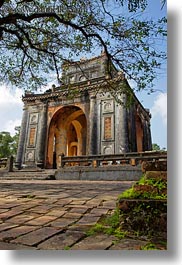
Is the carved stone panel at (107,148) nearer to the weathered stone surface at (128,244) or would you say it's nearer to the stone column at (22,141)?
the stone column at (22,141)

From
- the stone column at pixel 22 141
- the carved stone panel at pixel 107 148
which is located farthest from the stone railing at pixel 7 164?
the carved stone panel at pixel 107 148

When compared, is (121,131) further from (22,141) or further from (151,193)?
(151,193)

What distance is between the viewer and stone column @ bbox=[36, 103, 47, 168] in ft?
37.8

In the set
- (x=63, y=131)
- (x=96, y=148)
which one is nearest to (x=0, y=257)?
(x=96, y=148)

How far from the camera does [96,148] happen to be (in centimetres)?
1030

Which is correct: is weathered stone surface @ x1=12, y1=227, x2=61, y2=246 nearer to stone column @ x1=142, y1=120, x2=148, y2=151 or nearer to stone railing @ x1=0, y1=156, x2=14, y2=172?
stone railing @ x1=0, y1=156, x2=14, y2=172

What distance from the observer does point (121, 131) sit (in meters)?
9.79

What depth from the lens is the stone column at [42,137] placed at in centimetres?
1152

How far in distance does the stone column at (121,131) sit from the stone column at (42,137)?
394 cm

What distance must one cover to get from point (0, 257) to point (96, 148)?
898cm

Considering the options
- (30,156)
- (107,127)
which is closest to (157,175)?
(107,127)

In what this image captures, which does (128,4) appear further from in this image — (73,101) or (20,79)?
(73,101)

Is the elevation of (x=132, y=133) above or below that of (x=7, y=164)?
above

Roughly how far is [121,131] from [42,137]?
4.27 m
